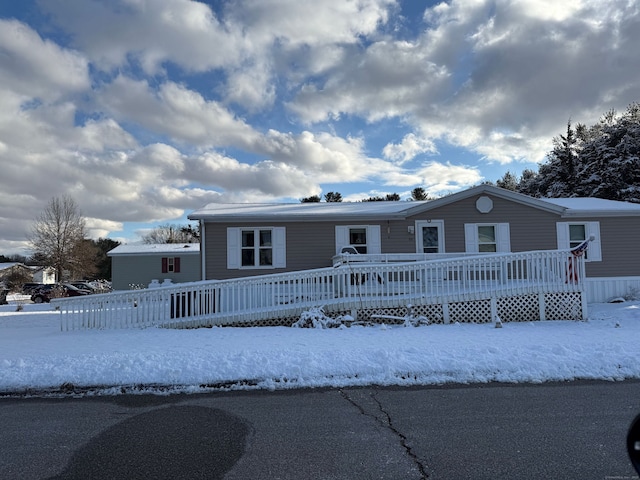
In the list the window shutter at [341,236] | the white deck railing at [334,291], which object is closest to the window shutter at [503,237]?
the white deck railing at [334,291]

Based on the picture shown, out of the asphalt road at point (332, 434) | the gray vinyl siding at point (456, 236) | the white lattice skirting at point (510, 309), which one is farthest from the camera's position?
the gray vinyl siding at point (456, 236)

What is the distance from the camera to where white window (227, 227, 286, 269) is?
47.3ft

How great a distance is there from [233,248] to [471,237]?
332 inches

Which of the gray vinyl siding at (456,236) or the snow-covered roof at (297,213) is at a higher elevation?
the snow-covered roof at (297,213)

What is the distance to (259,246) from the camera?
1462cm

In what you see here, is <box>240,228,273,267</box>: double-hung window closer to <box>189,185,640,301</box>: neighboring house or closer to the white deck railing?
<box>189,185,640,301</box>: neighboring house

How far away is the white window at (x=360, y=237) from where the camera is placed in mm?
14797

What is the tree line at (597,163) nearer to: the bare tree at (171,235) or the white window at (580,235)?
the white window at (580,235)

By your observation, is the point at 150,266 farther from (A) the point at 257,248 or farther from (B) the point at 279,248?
(B) the point at 279,248

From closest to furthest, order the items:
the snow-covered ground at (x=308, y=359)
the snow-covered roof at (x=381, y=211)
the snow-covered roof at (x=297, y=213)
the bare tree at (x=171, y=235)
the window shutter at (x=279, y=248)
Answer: the snow-covered ground at (x=308, y=359) → the snow-covered roof at (x=297, y=213) → the snow-covered roof at (x=381, y=211) → the window shutter at (x=279, y=248) → the bare tree at (x=171, y=235)

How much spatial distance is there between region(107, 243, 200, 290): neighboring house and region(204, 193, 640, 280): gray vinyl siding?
17.0m

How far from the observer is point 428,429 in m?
4.17

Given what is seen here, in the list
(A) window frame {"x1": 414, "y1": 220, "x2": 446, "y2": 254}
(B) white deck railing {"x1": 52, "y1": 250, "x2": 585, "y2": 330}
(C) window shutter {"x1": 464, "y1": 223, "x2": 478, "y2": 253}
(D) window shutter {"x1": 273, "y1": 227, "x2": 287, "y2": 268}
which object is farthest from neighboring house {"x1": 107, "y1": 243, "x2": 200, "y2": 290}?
(C) window shutter {"x1": 464, "y1": 223, "x2": 478, "y2": 253}

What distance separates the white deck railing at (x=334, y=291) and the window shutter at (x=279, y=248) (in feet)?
12.9
